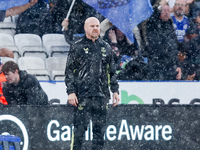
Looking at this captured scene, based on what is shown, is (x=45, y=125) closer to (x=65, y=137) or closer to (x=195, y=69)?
(x=65, y=137)

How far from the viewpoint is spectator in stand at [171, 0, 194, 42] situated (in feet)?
26.8

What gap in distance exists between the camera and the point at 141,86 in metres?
7.52

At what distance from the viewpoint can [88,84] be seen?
4410mm

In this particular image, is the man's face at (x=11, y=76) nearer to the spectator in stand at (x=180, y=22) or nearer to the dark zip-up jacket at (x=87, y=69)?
the dark zip-up jacket at (x=87, y=69)

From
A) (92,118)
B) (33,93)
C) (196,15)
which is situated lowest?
(92,118)

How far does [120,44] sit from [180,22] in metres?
1.45

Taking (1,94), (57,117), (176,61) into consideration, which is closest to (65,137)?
→ (57,117)

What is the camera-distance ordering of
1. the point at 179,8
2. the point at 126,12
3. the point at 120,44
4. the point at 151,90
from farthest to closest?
the point at 179,8 < the point at 120,44 < the point at 151,90 < the point at 126,12

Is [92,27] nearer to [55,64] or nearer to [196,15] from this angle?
[55,64]

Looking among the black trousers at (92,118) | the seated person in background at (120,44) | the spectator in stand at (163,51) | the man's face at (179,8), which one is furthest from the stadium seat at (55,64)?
the black trousers at (92,118)

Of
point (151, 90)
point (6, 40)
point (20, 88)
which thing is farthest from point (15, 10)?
point (151, 90)

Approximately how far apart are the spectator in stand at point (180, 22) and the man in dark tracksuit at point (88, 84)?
406 cm

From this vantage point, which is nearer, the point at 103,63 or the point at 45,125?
the point at 103,63

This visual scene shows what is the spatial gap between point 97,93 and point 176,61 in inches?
145
